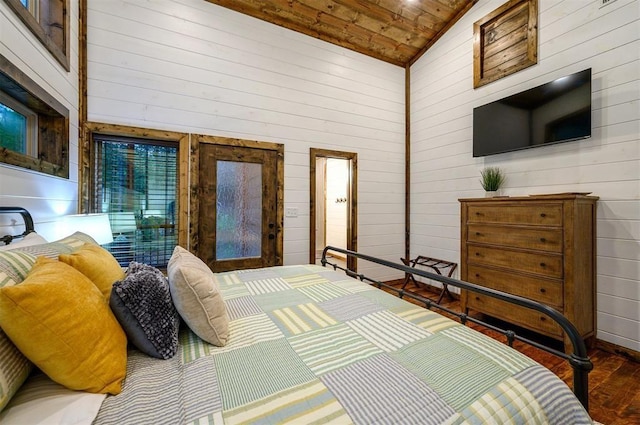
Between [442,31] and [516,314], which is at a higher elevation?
[442,31]

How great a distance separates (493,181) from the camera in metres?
3.02

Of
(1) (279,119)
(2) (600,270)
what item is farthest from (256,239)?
(2) (600,270)

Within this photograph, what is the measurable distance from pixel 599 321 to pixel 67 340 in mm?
3622

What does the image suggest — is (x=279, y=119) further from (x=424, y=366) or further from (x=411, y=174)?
(x=424, y=366)

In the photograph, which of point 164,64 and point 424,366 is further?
point 164,64

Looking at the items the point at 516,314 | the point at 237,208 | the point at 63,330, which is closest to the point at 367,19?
the point at 237,208

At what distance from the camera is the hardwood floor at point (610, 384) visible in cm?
161

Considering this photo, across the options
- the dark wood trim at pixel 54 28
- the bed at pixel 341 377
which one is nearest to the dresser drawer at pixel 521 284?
the bed at pixel 341 377

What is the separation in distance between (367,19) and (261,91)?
1.70 meters

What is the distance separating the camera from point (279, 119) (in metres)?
3.47

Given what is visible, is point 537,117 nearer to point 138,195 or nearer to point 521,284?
point 521,284

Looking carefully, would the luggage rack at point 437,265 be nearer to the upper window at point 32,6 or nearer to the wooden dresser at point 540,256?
the wooden dresser at point 540,256

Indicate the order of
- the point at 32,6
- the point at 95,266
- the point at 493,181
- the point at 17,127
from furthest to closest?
the point at 493,181 < the point at 32,6 < the point at 17,127 < the point at 95,266

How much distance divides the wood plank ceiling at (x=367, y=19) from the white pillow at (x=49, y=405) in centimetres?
377
